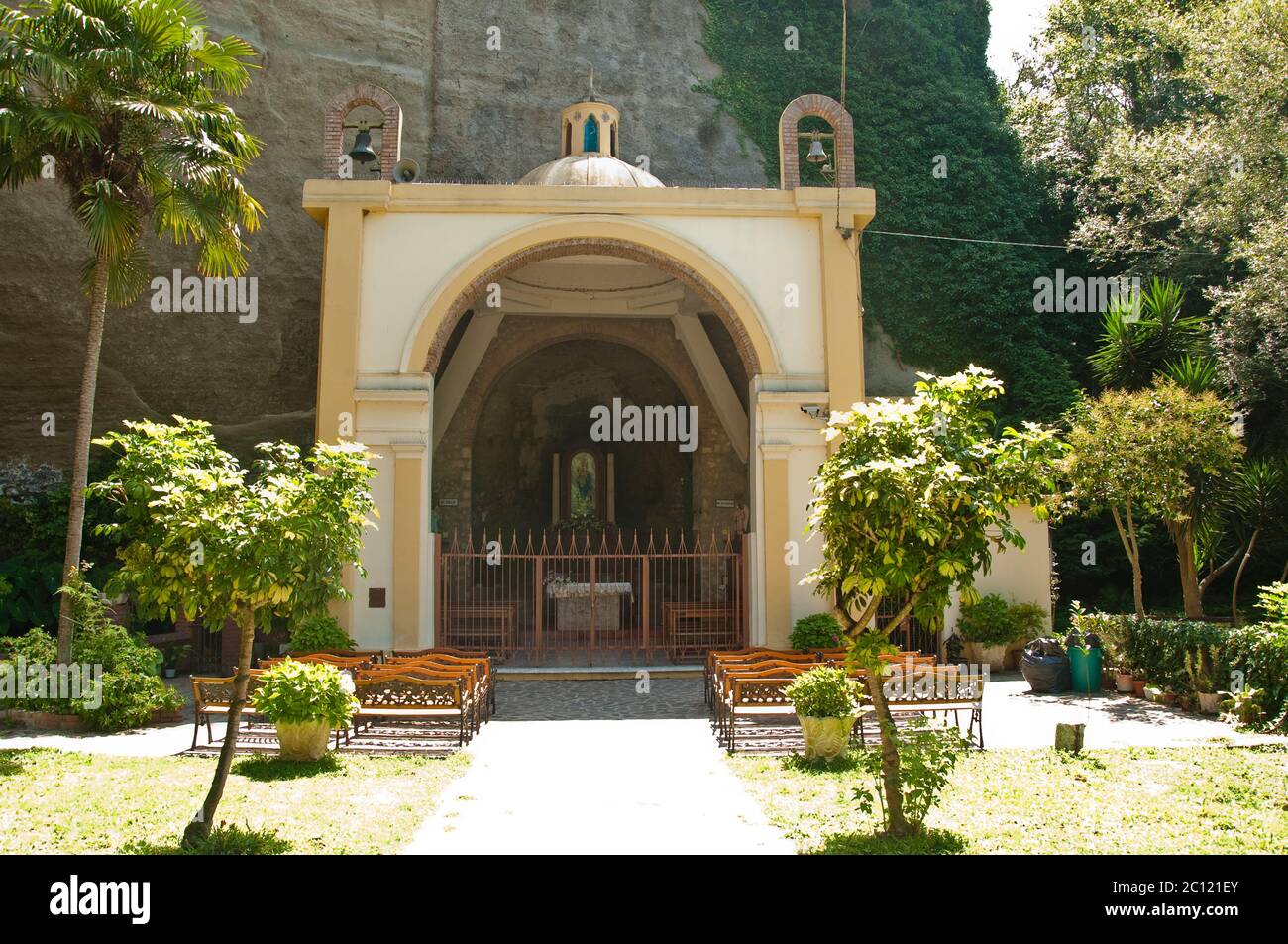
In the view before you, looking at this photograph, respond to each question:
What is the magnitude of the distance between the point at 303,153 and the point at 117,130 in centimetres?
1348

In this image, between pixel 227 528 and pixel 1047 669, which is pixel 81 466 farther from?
pixel 1047 669

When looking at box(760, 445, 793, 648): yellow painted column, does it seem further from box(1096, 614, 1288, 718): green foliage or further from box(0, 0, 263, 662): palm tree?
box(0, 0, 263, 662): palm tree

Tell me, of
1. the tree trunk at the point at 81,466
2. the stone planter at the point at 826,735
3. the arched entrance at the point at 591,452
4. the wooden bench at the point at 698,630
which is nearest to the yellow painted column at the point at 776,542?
the arched entrance at the point at 591,452

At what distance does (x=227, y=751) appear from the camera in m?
6.70

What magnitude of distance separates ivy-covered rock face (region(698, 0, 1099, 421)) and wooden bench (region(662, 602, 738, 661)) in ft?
35.0

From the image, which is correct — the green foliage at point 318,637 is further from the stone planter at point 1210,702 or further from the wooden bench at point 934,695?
the stone planter at point 1210,702

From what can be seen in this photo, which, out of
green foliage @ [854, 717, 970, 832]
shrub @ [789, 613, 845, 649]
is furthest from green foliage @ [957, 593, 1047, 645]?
green foliage @ [854, 717, 970, 832]

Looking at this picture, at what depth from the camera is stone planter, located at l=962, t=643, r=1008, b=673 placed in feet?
53.2

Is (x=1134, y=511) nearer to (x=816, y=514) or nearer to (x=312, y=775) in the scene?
(x=816, y=514)

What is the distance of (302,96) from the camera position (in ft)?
82.2

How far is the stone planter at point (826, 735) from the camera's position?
9102mm

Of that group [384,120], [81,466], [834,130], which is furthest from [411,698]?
[834,130]

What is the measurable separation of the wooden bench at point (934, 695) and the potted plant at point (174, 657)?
35.1ft
